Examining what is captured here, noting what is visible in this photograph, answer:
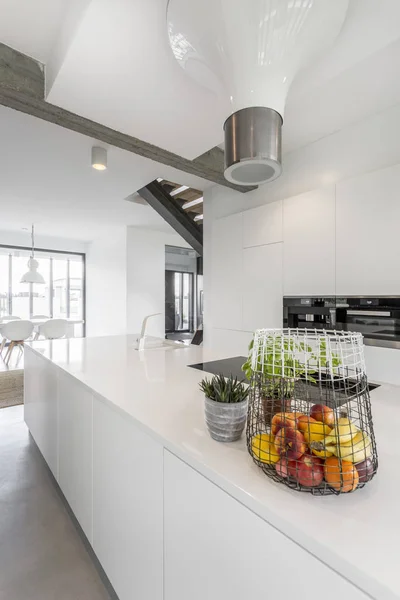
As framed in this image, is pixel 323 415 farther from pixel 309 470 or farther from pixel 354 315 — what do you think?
pixel 354 315

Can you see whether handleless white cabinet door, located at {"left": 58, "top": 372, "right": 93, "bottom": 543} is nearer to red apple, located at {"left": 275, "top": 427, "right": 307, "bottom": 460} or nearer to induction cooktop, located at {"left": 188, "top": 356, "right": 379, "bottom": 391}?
induction cooktop, located at {"left": 188, "top": 356, "right": 379, "bottom": 391}

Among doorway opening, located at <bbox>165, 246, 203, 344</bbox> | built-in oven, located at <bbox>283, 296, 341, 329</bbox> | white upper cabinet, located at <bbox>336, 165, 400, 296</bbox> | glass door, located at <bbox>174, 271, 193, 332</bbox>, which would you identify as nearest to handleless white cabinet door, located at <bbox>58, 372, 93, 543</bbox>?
built-in oven, located at <bbox>283, 296, 341, 329</bbox>

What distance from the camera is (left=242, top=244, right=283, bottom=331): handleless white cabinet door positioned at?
2.59m

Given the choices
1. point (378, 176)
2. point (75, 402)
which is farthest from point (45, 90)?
point (378, 176)

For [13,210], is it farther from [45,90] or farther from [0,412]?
[45,90]

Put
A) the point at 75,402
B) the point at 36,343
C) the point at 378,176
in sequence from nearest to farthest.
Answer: the point at 75,402 → the point at 378,176 → the point at 36,343

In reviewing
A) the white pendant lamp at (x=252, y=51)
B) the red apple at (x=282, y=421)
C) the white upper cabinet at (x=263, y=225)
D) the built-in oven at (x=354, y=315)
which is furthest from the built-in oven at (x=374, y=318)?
the red apple at (x=282, y=421)

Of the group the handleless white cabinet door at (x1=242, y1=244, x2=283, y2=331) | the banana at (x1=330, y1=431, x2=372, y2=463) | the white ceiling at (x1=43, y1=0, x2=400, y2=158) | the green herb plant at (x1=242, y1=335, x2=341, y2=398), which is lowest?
the banana at (x1=330, y1=431, x2=372, y2=463)

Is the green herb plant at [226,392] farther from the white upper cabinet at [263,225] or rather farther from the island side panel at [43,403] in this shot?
the white upper cabinet at [263,225]

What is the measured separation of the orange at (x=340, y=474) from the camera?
56 centimetres

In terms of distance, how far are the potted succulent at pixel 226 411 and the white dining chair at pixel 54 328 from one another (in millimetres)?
5063

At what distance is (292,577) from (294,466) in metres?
0.18

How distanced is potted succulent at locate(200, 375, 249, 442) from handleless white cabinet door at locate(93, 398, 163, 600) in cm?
19

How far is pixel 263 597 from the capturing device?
1.93 feet
